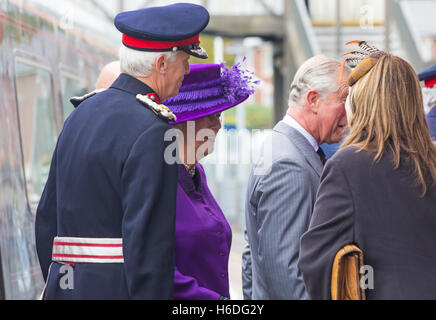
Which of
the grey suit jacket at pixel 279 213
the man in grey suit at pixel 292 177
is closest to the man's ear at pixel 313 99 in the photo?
the man in grey suit at pixel 292 177

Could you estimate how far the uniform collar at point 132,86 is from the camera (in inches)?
80.4

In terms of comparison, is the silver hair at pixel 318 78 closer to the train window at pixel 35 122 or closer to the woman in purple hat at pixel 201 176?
the woman in purple hat at pixel 201 176

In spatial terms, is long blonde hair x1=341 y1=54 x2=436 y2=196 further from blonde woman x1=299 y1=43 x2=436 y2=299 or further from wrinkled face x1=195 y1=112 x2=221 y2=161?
wrinkled face x1=195 y1=112 x2=221 y2=161

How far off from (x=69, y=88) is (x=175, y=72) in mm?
3674

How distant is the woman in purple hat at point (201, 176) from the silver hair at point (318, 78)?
209mm

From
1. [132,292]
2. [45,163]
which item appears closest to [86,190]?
[132,292]

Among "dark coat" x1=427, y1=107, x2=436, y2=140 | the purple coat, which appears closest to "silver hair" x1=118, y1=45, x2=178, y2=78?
the purple coat

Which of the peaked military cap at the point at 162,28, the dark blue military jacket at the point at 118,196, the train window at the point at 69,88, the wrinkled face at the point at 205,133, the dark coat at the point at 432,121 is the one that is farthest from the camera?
the train window at the point at 69,88

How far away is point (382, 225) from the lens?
194cm

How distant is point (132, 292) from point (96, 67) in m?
4.91

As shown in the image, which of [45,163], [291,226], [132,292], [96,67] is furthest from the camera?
[96,67]

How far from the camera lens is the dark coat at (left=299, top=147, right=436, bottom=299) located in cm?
193
